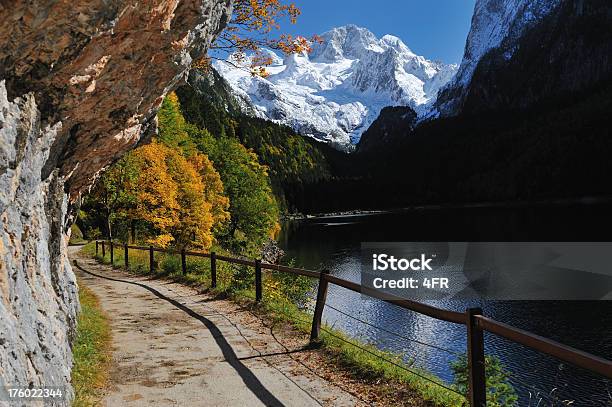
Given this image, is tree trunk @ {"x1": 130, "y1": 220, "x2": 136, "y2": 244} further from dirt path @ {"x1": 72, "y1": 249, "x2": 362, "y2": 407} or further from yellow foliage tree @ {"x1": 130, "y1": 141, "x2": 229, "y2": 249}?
dirt path @ {"x1": 72, "y1": 249, "x2": 362, "y2": 407}

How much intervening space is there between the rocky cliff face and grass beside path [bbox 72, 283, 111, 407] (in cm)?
49

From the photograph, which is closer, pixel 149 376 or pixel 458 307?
pixel 149 376

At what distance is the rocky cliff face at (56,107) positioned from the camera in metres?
4.62

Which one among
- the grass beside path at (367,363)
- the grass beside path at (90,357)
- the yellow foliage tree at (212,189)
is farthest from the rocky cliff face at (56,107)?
the yellow foliage tree at (212,189)

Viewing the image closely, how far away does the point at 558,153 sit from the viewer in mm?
173875

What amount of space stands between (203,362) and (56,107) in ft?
16.8

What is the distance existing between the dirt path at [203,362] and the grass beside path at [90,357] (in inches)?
7.8

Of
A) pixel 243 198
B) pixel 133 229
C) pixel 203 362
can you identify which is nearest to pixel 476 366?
pixel 203 362

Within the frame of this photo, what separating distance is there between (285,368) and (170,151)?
28102 mm

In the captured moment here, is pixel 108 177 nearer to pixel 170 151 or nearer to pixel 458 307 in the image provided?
pixel 170 151

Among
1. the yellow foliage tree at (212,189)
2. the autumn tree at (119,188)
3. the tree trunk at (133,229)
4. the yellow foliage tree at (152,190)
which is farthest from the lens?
the yellow foliage tree at (212,189)

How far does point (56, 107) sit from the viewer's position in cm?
604

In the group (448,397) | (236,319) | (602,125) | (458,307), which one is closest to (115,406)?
(448,397)

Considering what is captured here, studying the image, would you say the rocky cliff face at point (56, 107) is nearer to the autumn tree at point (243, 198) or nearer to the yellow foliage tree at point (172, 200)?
the yellow foliage tree at point (172, 200)
